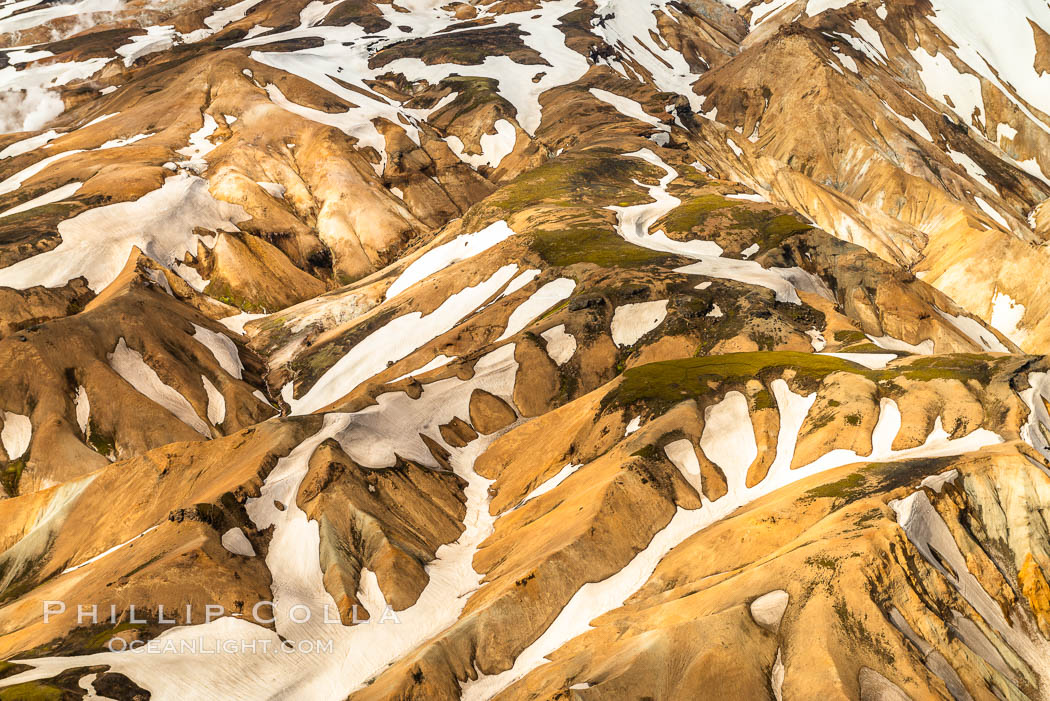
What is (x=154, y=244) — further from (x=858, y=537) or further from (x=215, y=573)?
(x=858, y=537)

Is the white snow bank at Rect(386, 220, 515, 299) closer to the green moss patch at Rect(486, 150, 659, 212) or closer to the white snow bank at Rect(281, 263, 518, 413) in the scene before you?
the green moss patch at Rect(486, 150, 659, 212)

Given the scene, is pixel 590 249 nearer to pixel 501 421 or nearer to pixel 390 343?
pixel 390 343

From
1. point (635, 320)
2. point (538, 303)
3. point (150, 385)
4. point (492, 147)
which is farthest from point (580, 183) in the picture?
point (150, 385)

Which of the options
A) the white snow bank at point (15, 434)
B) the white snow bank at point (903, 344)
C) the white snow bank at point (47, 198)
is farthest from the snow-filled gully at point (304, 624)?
the white snow bank at point (47, 198)

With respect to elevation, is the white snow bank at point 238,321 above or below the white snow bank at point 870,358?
below

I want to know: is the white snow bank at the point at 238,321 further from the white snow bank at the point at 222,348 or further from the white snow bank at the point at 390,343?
the white snow bank at the point at 390,343

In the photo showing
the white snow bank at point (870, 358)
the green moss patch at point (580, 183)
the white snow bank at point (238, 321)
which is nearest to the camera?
the white snow bank at point (870, 358)

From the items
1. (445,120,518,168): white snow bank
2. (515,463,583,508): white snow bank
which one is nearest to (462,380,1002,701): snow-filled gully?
(515,463,583,508): white snow bank

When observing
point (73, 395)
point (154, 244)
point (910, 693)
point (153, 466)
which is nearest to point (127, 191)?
point (154, 244)

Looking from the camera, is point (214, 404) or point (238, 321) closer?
point (214, 404)

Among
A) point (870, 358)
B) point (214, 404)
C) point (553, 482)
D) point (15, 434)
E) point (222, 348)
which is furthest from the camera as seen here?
point (222, 348)
